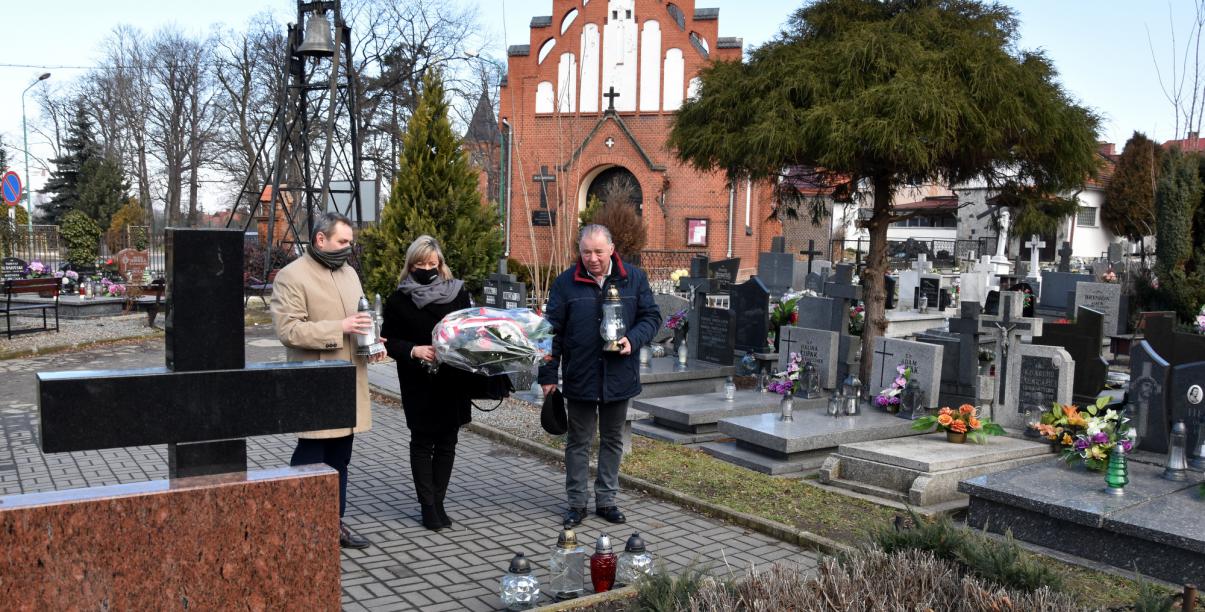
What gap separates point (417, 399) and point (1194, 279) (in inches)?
539

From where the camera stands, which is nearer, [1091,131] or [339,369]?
[339,369]

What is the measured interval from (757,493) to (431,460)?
7.54ft

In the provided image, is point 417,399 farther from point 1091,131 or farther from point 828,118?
point 1091,131

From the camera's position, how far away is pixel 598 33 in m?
29.7

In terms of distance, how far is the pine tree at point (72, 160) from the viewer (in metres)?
41.8

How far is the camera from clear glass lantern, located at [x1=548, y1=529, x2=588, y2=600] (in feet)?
13.4

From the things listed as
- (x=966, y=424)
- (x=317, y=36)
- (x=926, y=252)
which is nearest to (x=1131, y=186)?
(x=926, y=252)

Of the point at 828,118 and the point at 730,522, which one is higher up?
the point at 828,118

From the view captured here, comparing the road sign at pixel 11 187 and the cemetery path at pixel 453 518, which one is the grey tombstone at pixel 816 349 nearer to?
the cemetery path at pixel 453 518

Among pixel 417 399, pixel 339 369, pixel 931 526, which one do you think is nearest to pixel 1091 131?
pixel 931 526

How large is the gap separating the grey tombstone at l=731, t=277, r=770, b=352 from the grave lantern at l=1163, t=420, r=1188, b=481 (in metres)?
5.24

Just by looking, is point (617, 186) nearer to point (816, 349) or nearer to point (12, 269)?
point (12, 269)

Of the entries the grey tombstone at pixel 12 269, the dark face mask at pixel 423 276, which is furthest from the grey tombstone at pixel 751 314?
the grey tombstone at pixel 12 269

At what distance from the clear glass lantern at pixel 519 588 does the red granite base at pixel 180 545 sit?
1360 millimetres
